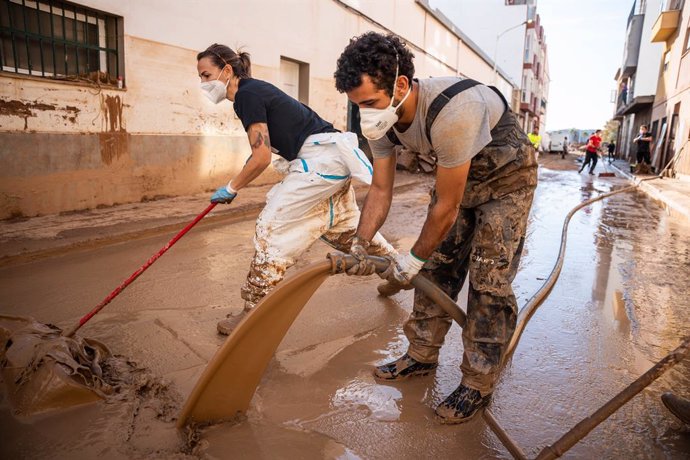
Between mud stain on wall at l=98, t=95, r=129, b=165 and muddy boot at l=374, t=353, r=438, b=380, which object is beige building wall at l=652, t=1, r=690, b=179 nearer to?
muddy boot at l=374, t=353, r=438, b=380

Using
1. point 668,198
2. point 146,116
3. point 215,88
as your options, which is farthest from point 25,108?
point 668,198

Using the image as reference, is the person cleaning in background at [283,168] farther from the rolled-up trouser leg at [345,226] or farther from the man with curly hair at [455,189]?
the man with curly hair at [455,189]

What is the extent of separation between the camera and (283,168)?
2.84m

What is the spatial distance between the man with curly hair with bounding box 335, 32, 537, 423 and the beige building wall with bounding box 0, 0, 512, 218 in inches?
187

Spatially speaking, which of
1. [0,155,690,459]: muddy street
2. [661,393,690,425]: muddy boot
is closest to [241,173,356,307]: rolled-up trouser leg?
[0,155,690,459]: muddy street

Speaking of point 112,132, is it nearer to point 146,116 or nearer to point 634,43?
point 146,116

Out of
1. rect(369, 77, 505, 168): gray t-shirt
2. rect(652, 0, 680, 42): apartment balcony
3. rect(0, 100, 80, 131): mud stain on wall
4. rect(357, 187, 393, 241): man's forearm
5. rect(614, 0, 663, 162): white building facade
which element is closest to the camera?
rect(369, 77, 505, 168): gray t-shirt

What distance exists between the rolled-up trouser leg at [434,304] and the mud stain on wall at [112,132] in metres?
5.20

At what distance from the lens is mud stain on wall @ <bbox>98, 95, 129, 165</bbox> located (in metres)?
5.95

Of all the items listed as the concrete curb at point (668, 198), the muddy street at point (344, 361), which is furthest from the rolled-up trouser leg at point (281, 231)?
the concrete curb at point (668, 198)

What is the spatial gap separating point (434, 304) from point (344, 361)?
590 mm

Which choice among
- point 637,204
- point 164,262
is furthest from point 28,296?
point 637,204

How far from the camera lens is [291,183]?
2637 millimetres

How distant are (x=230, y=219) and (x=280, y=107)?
362 centimetres
